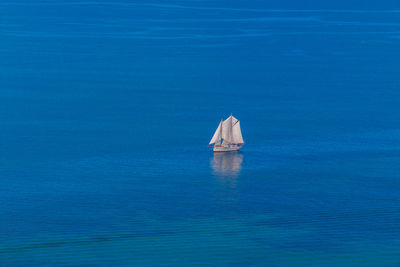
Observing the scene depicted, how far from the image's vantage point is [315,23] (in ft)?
559

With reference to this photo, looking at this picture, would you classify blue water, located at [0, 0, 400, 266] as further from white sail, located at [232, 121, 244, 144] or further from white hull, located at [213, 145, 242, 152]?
white sail, located at [232, 121, 244, 144]

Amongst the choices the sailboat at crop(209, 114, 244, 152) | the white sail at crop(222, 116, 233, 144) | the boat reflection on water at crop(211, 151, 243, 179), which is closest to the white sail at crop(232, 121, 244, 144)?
the sailboat at crop(209, 114, 244, 152)

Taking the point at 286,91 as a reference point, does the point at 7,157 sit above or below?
below

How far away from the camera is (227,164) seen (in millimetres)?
70438

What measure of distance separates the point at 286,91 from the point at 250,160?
34.5m

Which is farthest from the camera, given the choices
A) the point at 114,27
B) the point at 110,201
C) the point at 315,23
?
the point at 315,23

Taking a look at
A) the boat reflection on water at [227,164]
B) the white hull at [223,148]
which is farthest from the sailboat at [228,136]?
the boat reflection on water at [227,164]

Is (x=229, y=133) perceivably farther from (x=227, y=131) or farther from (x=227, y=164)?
(x=227, y=164)

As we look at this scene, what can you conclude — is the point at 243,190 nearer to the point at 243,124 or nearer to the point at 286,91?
the point at 243,124

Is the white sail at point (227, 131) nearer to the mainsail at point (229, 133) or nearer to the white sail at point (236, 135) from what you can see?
the mainsail at point (229, 133)

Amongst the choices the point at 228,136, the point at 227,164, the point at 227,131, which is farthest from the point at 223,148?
the point at 227,164

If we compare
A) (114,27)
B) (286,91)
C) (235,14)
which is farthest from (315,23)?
(286,91)

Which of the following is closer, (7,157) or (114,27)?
(7,157)

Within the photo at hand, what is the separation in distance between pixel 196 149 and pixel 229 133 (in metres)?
3.44
